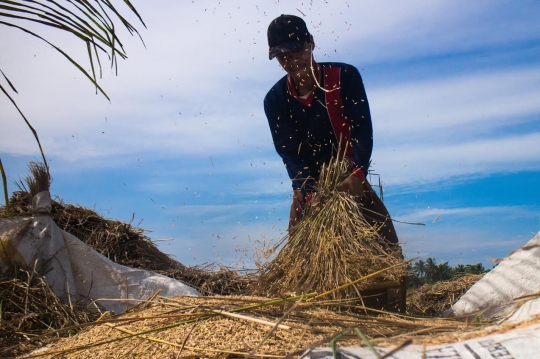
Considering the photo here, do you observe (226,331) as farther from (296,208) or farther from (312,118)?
(312,118)

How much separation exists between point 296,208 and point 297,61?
0.92 m

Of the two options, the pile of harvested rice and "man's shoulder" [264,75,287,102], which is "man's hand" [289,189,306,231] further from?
the pile of harvested rice

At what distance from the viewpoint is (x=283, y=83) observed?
4023 millimetres

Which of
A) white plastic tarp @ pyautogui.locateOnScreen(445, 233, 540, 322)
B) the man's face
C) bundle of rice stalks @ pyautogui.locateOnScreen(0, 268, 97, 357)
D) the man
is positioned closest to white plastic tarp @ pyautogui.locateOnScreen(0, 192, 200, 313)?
bundle of rice stalks @ pyautogui.locateOnScreen(0, 268, 97, 357)

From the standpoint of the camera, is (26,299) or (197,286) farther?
(197,286)

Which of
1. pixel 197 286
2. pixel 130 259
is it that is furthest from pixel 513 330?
pixel 130 259

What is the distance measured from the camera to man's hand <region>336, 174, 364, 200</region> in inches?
135

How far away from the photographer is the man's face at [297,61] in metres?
3.66

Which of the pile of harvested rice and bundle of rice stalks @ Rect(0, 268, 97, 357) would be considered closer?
the pile of harvested rice

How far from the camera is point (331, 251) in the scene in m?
3.11

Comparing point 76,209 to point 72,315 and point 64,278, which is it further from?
point 72,315

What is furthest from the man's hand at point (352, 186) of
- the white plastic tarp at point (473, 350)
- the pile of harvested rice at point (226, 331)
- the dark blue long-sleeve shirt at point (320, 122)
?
the white plastic tarp at point (473, 350)

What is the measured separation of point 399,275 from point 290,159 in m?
1.19

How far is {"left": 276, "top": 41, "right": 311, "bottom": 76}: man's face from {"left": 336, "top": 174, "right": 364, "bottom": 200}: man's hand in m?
0.77
